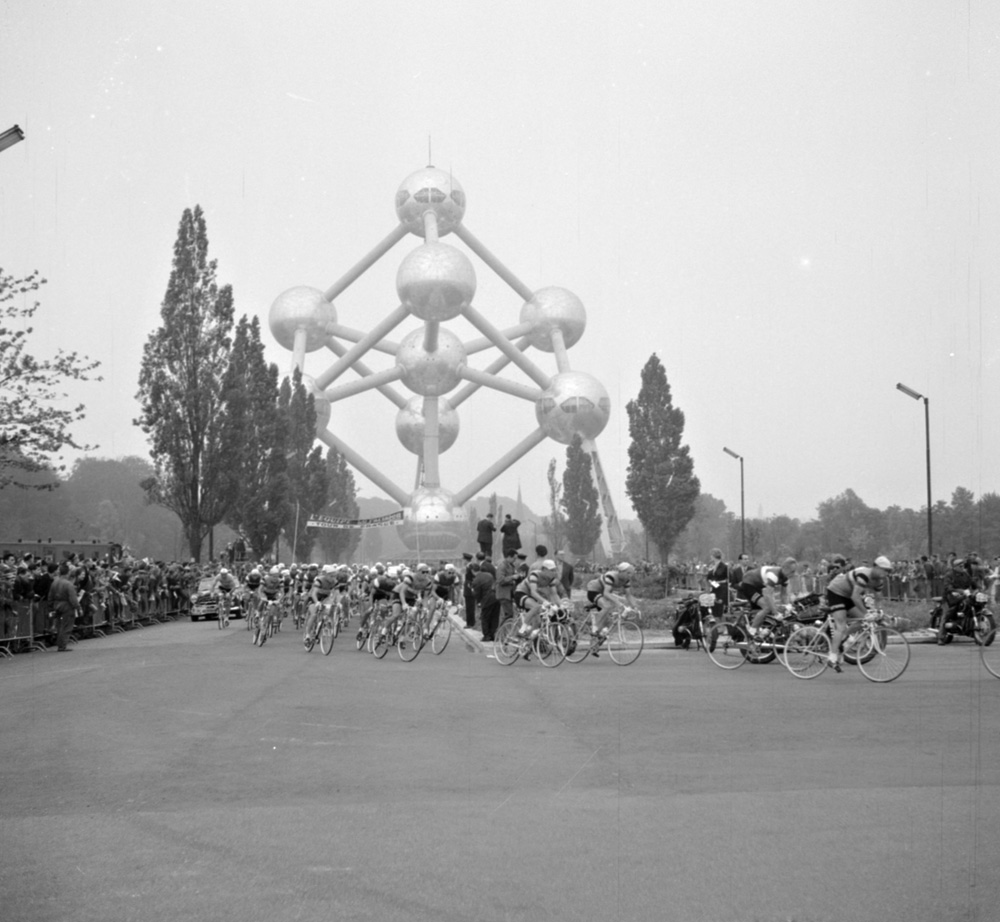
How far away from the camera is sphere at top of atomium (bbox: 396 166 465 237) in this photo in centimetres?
6166

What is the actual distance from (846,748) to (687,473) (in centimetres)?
5383

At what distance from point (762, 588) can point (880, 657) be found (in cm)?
265

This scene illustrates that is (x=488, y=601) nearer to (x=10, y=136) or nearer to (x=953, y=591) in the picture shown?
(x=953, y=591)

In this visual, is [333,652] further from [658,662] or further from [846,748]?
[846,748]

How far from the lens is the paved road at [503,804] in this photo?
18.6 feet

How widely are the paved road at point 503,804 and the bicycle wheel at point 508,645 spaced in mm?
4150

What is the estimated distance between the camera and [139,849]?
6.61m

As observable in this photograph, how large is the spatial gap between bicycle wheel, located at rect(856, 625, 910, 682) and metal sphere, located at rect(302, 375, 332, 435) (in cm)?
4769

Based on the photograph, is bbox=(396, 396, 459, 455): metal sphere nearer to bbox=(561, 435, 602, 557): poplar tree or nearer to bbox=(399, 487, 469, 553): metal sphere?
bbox=(399, 487, 469, 553): metal sphere

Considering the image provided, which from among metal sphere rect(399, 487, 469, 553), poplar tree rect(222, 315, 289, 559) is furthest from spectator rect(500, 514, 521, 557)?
metal sphere rect(399, 487, 469, 553)

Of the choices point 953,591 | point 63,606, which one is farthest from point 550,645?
point 63,606

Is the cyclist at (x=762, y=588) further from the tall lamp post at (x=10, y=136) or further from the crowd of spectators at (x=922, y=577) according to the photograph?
the tall lamp post at (x=10, y=136)

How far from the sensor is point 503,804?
7.81 m

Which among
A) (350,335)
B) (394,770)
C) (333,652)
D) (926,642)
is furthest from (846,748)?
(350,335)
